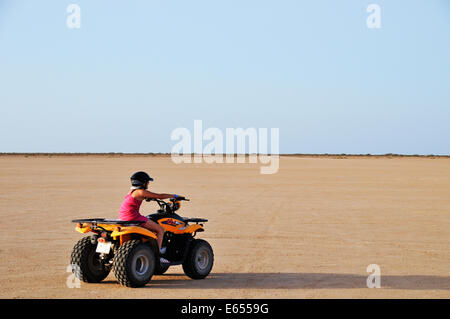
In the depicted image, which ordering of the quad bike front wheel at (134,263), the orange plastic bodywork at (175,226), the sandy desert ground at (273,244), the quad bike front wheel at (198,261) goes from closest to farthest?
the quad bike front wheel at (134,263), the sandy desert ground at (273,244), the orange plastic bodywork at (175,226), the quad bike front wheel at (198,261)

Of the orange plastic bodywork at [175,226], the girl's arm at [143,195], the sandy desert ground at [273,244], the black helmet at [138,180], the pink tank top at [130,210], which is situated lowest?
the sandy desert ground at [273,244]

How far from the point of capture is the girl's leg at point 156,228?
10.1m

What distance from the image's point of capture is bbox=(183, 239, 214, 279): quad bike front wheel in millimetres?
Result: 10758

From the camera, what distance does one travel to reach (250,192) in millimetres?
29938

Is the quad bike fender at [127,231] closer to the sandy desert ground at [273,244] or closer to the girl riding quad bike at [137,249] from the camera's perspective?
the girl riding quad bike at [137,249]

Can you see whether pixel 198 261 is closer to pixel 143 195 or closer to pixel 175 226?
pixel 175 226

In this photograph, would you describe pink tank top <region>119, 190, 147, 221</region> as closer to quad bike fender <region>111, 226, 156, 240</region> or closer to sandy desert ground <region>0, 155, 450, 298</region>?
quad bike fender <region>111, 226, 156, 240</region>

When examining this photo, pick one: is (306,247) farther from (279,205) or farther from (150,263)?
(279,205)

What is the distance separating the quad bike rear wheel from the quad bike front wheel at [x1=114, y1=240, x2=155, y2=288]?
0.69 metres

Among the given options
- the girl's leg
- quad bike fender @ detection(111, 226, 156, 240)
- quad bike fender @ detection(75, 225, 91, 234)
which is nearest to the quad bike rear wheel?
quad bike fender @ detection(75, 225, 91, 234)

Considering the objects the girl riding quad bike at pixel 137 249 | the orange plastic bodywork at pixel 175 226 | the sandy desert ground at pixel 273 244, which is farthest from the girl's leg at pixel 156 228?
the sandy desert ground at pixel 273 244

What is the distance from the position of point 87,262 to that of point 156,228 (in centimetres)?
118
